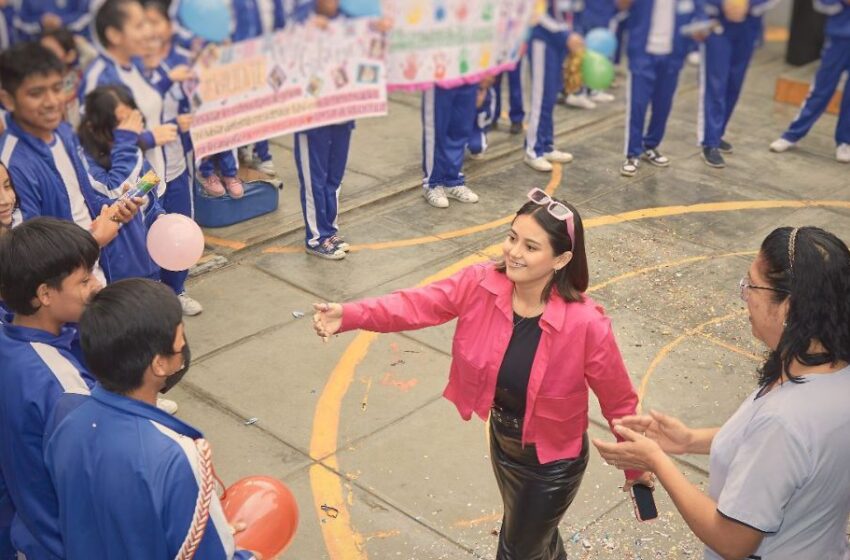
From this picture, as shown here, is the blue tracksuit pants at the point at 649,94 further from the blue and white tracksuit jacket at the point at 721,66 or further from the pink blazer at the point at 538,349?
the pink blazer at the point at 538,349

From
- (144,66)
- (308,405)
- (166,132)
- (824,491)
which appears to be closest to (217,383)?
(308,405)

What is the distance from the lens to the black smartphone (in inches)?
155

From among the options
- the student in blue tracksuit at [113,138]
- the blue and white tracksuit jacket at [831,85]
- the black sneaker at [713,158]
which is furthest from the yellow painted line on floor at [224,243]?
the blue and white tracksuit jacket at [831,85]

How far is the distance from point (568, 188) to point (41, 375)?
6.78m

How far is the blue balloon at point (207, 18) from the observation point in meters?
7.60

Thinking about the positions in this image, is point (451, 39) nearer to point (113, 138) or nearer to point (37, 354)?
point (113, 138)

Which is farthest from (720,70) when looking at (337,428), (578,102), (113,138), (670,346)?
(113,138)

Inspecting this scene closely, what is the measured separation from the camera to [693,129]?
11219 mm

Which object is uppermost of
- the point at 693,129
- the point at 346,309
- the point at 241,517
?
the point at 346,309

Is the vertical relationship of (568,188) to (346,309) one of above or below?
below

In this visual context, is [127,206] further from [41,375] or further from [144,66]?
[144,66]

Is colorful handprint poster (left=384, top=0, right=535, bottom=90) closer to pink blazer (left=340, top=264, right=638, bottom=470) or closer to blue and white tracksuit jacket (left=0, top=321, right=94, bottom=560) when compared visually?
pink blazer (left=340, top=264, right=638, bottom=470)

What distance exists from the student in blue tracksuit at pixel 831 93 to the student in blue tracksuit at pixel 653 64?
1365 mm

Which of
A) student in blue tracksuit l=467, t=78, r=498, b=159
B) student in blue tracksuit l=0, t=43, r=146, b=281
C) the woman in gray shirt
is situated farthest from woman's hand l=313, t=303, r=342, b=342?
student in blue tracksuit l=467, t=78, r=498, b=159
